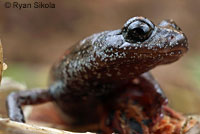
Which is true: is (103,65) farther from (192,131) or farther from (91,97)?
(192,131)

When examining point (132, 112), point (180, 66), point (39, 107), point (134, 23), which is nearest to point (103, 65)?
point (134, 23)

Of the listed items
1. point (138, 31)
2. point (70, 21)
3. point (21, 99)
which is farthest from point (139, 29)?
point (70, 21)

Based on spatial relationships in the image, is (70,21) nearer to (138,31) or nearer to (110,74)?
(110,74)

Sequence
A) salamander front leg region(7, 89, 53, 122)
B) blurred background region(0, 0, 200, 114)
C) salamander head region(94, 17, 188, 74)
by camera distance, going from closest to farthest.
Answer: salamander head region(94, 17, 188, 74) < salamander front leg region(7, 89, 53, 122) < blurred background region(0, 0, 200, 114)

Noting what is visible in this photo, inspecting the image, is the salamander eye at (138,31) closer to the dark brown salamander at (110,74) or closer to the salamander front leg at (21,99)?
the dark brown salamander at (110,74)

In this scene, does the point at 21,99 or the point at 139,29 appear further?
the point at 21,99

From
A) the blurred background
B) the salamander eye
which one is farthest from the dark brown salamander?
Result: the blurred background

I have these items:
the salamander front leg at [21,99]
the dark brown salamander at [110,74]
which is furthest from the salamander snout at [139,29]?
the salamander front leg at [21,99]

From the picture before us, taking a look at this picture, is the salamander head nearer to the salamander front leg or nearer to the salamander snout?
the salamander snout
